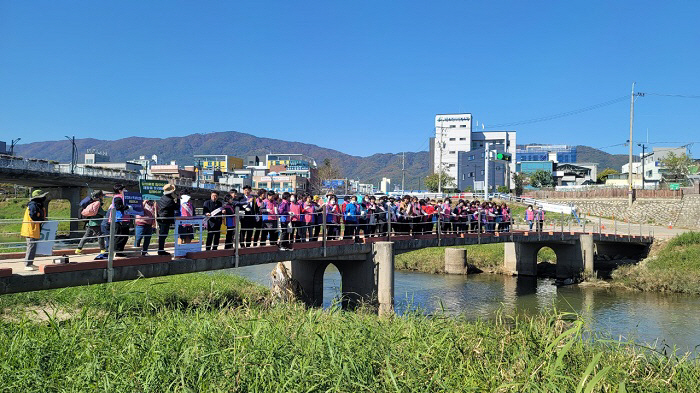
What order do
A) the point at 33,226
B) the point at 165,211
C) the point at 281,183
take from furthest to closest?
the point at 281,183
the point at 165,211
the point at 33,226

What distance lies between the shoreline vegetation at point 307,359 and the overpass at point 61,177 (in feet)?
105

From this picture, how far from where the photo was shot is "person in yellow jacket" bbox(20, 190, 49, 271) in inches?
379

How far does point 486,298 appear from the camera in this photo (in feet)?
74.2

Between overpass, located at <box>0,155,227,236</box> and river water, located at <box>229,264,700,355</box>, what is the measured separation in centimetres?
2226

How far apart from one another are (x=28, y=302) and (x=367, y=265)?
8837 mm

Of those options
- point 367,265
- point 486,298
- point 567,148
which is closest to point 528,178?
point 567,148

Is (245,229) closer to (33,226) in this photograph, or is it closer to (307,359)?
(33,226)

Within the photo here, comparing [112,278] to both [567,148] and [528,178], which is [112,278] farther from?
[567,148]

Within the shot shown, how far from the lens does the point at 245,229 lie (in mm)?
13078

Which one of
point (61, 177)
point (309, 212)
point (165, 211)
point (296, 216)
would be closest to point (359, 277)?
point (309, 212)

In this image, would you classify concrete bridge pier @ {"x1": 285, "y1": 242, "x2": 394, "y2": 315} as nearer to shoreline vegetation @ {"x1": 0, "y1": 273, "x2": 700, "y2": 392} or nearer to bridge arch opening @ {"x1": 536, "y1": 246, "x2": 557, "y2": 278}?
shoreline vegetation @ {"x1": 0, "y1": 273, "x2": 700, "y2": 392}

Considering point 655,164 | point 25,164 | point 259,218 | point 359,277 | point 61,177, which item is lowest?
Answer: point 359,277

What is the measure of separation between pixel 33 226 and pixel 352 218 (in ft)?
30.2

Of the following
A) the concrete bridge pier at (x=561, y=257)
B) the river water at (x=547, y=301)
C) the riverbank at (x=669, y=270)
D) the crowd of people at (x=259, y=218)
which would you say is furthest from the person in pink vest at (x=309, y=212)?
the concrete bridge pier at (x=561, y=257)
